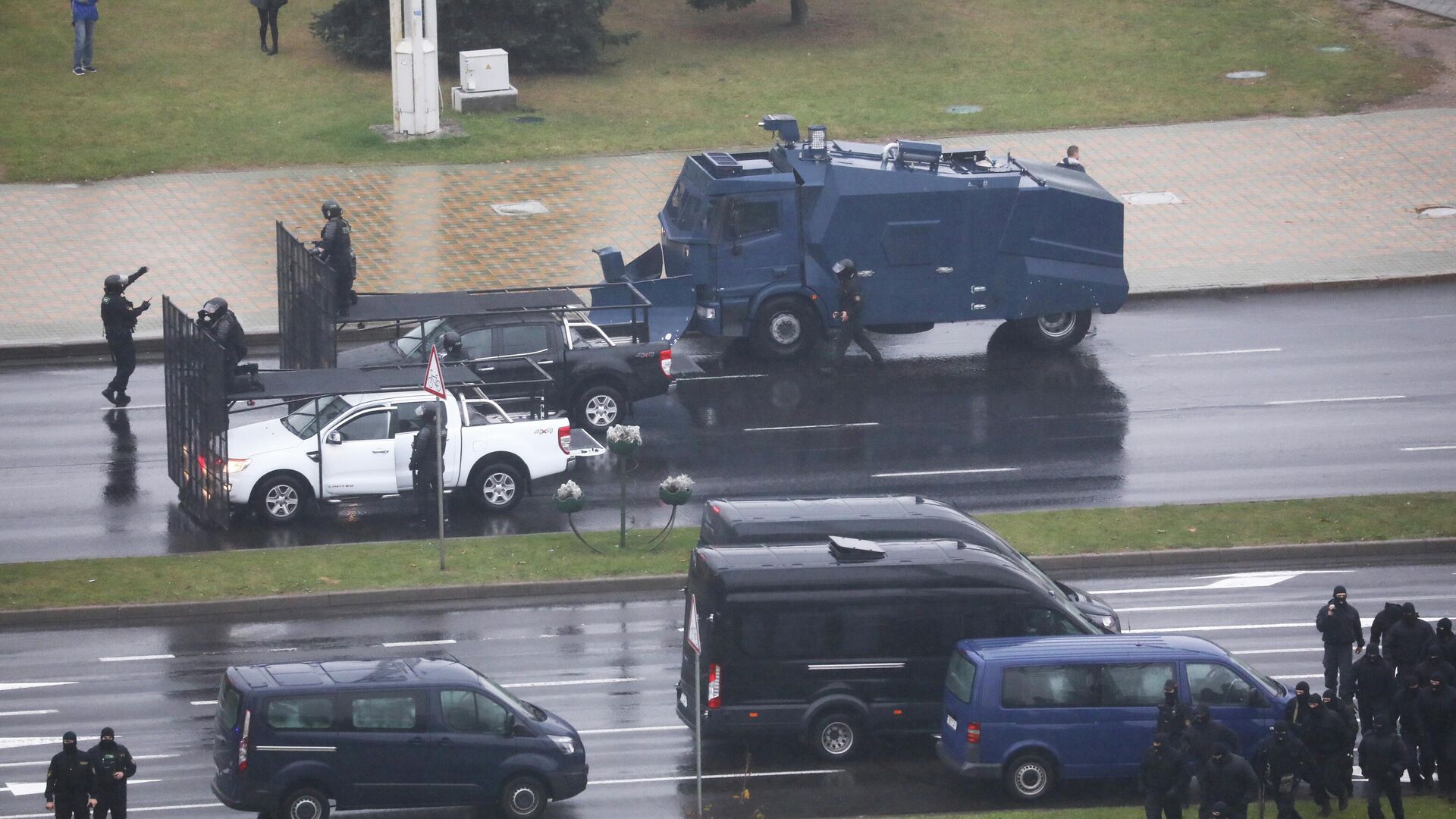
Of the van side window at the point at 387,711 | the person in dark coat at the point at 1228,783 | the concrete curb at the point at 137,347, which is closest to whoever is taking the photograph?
the person in dark coat at the point at 1228,783

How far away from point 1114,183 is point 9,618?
86.3 ft

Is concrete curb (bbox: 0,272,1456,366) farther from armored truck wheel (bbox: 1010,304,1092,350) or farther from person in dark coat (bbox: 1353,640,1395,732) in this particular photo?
person in dark coat (bbox: 1353,640,1395,732)

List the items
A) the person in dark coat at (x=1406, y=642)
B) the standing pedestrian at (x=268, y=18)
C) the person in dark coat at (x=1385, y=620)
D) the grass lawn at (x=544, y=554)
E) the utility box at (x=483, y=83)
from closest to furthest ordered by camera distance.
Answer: the person in dark coat at (x=1406, y=642)
the person in dark coat at (x=1385, y=620)
the grass lawn at (x=544, y=554)
the utility box at (x=483, y=83)
the standing pedestrian at (x=268, y=18)

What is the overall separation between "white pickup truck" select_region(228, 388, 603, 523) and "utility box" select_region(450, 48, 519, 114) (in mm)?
20324

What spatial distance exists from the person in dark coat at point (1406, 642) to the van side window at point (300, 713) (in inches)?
379

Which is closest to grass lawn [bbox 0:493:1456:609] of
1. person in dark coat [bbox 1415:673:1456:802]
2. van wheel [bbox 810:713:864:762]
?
van wheel [bbox 810:713:864:762]

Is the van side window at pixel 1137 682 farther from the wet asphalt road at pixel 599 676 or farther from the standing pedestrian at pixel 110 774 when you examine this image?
the standing pedestrian at pixel 110 774

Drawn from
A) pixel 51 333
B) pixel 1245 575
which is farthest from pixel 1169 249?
pixel 51 333

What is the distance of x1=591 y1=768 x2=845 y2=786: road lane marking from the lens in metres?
16.9

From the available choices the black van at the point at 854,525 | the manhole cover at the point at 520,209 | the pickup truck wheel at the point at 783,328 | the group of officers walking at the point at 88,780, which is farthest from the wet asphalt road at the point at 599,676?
the manhole cover at the point at 520,209

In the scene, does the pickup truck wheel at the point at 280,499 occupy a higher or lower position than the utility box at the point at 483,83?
lower

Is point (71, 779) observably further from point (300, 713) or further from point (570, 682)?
point (570, 682)

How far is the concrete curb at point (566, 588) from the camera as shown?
20.9 meters

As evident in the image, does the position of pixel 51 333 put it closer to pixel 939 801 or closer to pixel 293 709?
pixel 293 709
